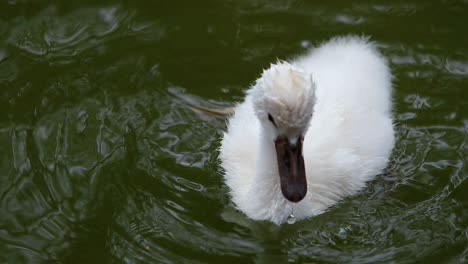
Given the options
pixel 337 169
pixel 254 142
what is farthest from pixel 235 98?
pixel 337 169

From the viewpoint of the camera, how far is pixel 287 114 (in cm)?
468

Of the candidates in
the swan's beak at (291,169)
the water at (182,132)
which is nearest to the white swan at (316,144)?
the swan's beak at (291,169)

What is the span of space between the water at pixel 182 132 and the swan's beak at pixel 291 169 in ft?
1.70

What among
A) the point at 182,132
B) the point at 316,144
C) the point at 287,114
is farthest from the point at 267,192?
the point at 182,132

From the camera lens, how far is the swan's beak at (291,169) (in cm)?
488

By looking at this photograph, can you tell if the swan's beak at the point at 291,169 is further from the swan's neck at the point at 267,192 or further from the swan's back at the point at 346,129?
the swan's back at the point at 346,129

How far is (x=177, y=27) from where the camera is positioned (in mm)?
6980

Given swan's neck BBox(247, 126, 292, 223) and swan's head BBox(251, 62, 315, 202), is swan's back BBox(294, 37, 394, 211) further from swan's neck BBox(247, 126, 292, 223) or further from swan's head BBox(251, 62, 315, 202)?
swan's head BBox(251, 62, 315, 202)

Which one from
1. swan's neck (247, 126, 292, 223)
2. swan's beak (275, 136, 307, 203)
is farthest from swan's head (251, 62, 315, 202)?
swan's neck (247, 126, 292, 223)

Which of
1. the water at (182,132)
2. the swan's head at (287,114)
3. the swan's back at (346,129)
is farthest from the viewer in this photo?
the swan's back at (346,129)

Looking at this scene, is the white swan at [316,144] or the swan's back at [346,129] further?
the swan's back at [346,129]

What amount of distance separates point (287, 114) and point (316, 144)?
2.76 ft

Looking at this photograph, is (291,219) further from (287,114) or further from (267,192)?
(287,114)

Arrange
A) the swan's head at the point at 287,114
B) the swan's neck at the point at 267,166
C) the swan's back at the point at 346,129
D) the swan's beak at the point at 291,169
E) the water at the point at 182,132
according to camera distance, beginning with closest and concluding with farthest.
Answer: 1. the swan's head at the point at 287,114
2. the swan's beak at the point at 291,169
3. the swan's neck at the point at 267,166
4. the water at the point at 182,132
5. the swan's back at the point at 346,129
